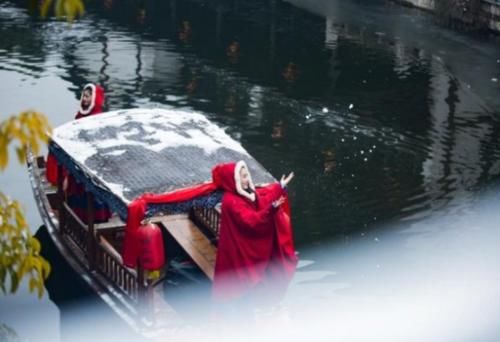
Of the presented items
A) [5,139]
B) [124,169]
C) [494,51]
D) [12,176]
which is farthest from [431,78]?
[5,139]

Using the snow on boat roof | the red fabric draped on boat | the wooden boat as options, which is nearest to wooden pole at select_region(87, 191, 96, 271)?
the wooden boat

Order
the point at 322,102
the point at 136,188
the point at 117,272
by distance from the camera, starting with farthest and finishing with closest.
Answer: the point at 322,102
the point at 117,272
the point at 136,188

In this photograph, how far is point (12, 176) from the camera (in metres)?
21.2

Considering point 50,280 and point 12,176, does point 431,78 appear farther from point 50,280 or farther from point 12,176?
point 50,280

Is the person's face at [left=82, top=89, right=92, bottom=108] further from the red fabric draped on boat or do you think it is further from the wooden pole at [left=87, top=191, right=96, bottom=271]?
the red fabric draped on boat

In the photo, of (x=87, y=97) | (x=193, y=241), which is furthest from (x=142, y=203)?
(x=87, y=97)

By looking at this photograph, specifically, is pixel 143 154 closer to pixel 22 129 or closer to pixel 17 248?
pixel 17 248

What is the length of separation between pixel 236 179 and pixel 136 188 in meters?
1.56

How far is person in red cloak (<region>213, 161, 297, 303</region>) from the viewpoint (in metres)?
12.3

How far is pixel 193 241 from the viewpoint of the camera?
1506cm

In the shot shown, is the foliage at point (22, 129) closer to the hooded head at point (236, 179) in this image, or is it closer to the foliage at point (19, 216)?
the foliage at point (19, 216)

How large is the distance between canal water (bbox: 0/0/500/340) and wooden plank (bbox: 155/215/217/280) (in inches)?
69.4

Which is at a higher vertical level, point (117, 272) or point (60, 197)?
point (60, 197)

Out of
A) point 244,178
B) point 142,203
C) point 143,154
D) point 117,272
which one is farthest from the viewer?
point 143,154
